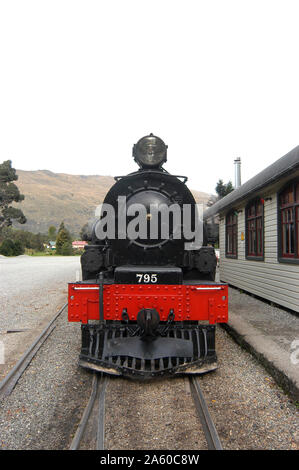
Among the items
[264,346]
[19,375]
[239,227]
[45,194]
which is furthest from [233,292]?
[45,194]

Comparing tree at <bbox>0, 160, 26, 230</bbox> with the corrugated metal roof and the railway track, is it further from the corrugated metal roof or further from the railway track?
the railway track

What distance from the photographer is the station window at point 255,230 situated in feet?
29.6

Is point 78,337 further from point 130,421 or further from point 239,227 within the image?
point 239,227

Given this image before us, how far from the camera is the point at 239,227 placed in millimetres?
10898

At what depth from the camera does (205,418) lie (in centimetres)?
315

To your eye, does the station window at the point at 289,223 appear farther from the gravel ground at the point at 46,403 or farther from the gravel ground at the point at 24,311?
the gravel ground at the point at 46,403

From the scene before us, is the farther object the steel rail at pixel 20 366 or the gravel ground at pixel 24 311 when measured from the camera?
the gravel ground at pixel 24 311

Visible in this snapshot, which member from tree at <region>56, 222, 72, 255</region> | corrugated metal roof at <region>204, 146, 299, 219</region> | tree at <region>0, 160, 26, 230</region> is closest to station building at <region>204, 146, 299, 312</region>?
corrugated metal roof at <region>204, 146, 299, 219</region>

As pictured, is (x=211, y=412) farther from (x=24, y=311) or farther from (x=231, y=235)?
(x=231, y=235)

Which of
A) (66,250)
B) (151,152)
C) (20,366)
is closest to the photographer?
(20,366)

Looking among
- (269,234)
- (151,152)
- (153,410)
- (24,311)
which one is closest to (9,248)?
(24,311)

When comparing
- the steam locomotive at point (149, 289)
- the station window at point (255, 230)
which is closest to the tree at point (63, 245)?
the station window at point (255, 230)

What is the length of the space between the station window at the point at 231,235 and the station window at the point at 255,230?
3.79 ft

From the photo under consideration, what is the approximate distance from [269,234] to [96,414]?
6.47 meters
